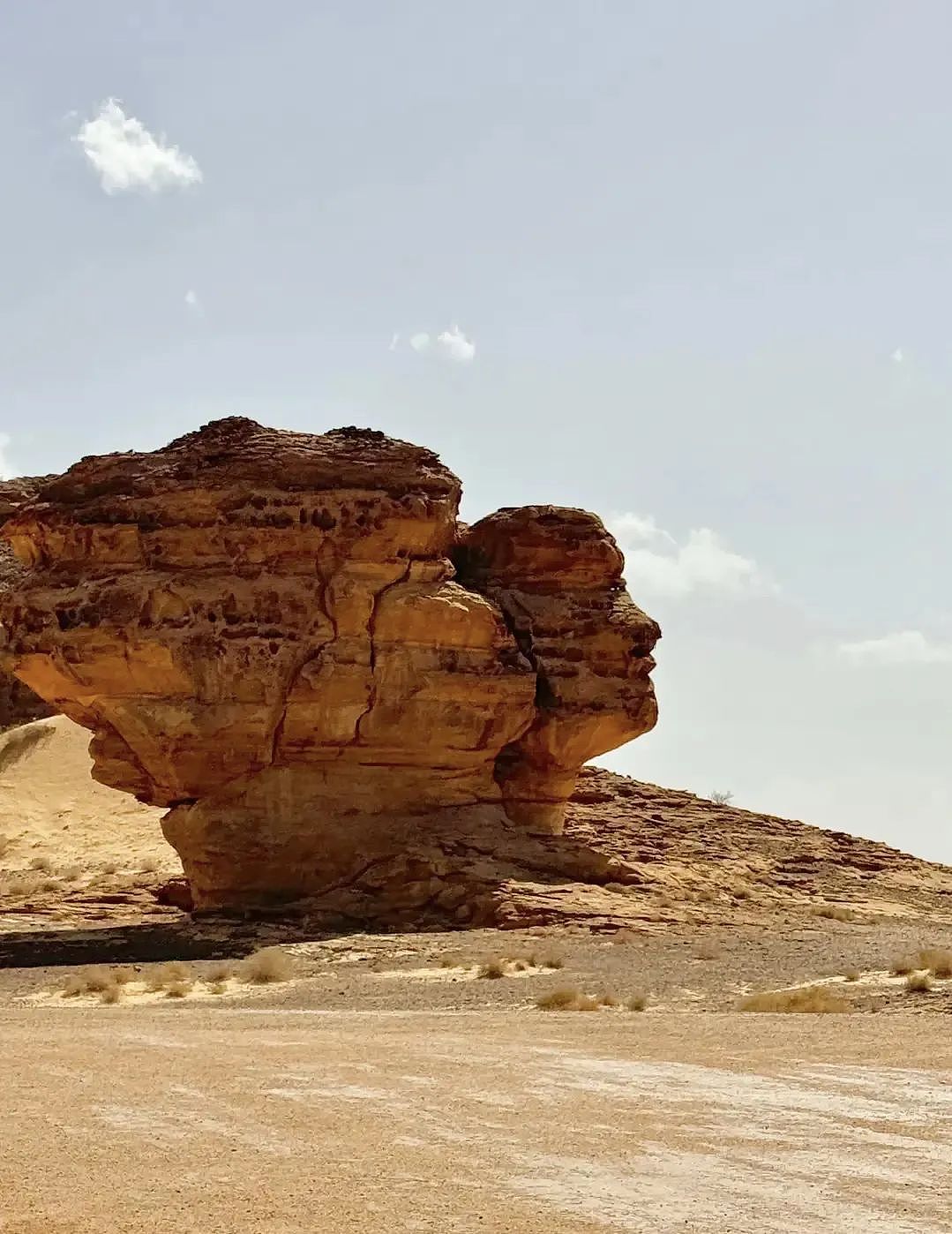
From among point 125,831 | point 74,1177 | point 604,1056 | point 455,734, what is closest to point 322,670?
point 455,734

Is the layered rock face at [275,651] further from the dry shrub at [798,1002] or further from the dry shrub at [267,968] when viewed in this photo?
the dry shrub at [798,1002]

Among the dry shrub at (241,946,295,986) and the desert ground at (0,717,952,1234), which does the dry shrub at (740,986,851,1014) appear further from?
the dry shrub at (241,946,295,986)

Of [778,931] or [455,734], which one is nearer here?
[778,931]

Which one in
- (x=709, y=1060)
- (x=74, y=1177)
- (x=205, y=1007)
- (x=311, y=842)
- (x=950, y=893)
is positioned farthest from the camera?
(x=950, y=893)

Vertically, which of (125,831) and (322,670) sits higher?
(322,670)

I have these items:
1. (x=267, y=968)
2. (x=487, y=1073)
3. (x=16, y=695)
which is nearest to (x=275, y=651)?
(x=267, y=968)

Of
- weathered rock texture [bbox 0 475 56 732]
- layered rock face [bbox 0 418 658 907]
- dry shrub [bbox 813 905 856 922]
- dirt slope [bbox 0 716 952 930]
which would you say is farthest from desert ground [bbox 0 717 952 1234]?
weathered rock texture [bbox 0 475 56 732]

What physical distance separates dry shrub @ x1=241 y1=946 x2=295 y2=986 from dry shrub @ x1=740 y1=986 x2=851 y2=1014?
20.1 ft

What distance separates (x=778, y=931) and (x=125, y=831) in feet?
93.8

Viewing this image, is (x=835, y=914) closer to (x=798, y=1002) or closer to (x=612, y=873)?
(x=612, y=873)

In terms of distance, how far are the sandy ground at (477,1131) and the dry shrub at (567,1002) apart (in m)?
2.33

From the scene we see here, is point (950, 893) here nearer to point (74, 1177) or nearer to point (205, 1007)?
point (205, 1007)

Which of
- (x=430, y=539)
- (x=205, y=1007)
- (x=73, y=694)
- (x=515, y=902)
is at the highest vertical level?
(x=430, y=539)

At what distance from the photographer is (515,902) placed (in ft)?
72.4
